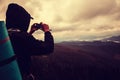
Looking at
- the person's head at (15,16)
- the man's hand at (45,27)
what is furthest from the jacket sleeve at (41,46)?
the person's head at (15,16)

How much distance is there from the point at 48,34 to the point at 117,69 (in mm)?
A: 14384

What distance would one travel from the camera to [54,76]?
16.2 metres

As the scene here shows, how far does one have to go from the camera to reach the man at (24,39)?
375 centimetres

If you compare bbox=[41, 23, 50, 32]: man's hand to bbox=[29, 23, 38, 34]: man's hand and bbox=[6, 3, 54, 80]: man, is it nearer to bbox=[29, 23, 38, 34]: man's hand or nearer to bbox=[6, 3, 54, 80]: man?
bbox=[6, 3, 54, 80]: man

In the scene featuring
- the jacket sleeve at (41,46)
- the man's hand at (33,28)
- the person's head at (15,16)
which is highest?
the person's head at (15,16)

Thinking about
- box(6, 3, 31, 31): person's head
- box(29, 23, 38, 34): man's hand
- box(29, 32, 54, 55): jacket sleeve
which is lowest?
box(29, 32, 54, 55): jacket sleeve

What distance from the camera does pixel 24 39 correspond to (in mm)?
3730

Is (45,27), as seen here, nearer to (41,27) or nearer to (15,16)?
(41,27)

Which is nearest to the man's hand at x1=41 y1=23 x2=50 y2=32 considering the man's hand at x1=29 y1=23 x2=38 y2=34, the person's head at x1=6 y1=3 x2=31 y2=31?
the man's hand at x1=29 y1=23 x2=38 y2=34

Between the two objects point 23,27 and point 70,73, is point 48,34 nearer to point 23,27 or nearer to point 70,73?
point 23,27

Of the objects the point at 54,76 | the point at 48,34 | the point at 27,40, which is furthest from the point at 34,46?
the point at 54,76

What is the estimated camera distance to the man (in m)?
3.75

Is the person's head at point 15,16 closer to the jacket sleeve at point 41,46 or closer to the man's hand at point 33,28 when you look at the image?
the man's hand at point 33,28

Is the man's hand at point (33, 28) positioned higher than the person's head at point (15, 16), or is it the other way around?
the person's head at point (15, 16)
